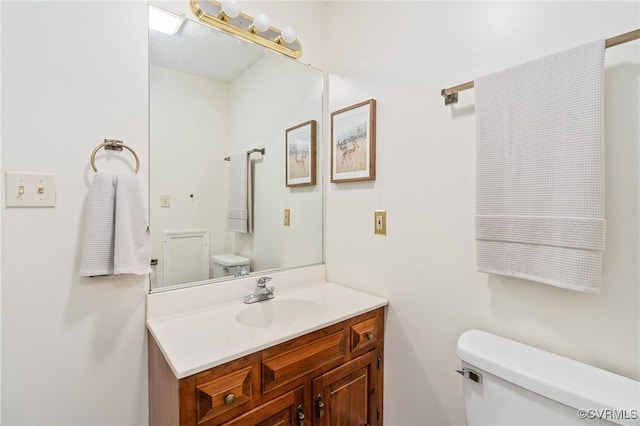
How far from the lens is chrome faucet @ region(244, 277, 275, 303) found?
53.8 inches

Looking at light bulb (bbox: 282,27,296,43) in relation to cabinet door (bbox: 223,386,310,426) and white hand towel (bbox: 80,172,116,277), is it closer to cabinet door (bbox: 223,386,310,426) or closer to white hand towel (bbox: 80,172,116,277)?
white hand towel (bbox: 80,172,116,277)

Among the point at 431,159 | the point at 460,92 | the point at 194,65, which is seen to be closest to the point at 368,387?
the point at 431,159

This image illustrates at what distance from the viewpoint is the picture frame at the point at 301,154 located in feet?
5.53

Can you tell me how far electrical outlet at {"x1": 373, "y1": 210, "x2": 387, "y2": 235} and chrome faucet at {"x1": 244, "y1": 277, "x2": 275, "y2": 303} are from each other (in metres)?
0.59

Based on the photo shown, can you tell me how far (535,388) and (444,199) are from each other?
0.67 m

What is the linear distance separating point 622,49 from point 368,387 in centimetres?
150

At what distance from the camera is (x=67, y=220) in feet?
3.30

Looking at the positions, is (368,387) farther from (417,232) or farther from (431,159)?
(431,159)

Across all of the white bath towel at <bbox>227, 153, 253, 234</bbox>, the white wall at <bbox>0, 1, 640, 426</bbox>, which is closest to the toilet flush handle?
the white wall at <bbox>0, 1, 640, 426</bbox>

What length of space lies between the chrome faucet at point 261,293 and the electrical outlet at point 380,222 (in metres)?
0.59

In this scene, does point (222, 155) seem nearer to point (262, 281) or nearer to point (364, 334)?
point (262, 281)

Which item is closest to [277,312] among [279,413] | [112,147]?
[279,413]

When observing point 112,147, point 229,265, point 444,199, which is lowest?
point 229,265

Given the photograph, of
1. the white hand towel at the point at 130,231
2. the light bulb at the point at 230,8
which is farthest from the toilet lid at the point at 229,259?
the light bulb at the point at 230,8
